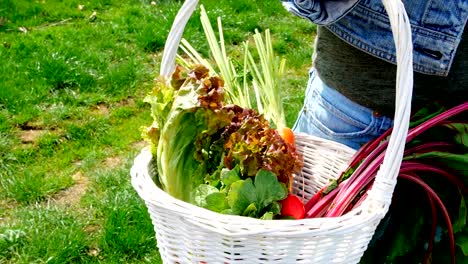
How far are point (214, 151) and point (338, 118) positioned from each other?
357mm

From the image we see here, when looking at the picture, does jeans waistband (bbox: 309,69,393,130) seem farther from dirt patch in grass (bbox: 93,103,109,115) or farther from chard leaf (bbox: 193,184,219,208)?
dirt patch in grass (bbox: 93,103,109,115)

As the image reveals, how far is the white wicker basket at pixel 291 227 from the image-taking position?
1073 millimetres

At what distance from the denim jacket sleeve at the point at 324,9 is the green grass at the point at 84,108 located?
1512mm

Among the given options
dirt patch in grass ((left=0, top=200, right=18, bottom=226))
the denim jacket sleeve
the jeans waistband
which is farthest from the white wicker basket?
dirt patch in grass ((left=0, top=200, right=18, bottom=226))

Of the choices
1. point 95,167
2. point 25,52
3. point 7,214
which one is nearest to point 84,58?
point 25,52

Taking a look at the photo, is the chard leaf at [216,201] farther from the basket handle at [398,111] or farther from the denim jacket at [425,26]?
the denim jacket at [425,26]

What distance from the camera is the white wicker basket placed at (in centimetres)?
107

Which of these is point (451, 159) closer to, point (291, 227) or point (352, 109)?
point (352, 109)

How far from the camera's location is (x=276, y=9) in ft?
17.4

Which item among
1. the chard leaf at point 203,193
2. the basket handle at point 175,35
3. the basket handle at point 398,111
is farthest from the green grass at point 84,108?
the basket handle at point 398,111

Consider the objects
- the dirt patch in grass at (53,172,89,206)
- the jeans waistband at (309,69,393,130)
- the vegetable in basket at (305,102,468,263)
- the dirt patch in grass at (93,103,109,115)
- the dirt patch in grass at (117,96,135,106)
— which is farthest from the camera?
the dirt patch in grass at (117,96,135,106)

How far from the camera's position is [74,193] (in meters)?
3.04

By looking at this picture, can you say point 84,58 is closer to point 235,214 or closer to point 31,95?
point 31,95

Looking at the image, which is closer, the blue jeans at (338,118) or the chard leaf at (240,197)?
the chard leaf at (240,197)
